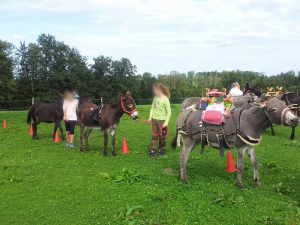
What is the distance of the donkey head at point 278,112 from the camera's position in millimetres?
4802

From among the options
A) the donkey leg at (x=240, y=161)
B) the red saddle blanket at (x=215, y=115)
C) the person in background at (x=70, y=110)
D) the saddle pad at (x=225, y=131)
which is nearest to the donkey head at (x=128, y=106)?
the person in background at (x=70, y=110)

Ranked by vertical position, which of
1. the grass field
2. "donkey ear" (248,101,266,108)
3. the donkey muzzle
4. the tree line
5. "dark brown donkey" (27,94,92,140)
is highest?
the tree line

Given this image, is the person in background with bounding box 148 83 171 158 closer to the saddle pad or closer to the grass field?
the grass field

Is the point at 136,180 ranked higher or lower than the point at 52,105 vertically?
lower

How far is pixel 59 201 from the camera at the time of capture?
526 centimetres

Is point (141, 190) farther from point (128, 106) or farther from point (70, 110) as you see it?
point (70, 110)

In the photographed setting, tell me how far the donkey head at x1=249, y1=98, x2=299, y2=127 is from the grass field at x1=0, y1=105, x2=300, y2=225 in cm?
154

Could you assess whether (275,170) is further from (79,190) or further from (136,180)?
(79,190)

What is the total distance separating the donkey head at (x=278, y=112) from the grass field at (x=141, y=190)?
60.5 inches

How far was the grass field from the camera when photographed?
14.8 ft

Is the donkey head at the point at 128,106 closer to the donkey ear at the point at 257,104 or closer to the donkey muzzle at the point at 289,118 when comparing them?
the donkey ear at the point at 257,104

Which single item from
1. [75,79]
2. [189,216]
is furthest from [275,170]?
[75,79]

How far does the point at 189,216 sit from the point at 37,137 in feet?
32.6

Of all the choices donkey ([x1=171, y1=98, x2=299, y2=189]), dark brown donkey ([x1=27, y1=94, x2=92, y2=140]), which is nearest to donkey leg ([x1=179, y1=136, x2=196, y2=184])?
donkey ([x1=171, y1=98, x2=299, y2=189])
